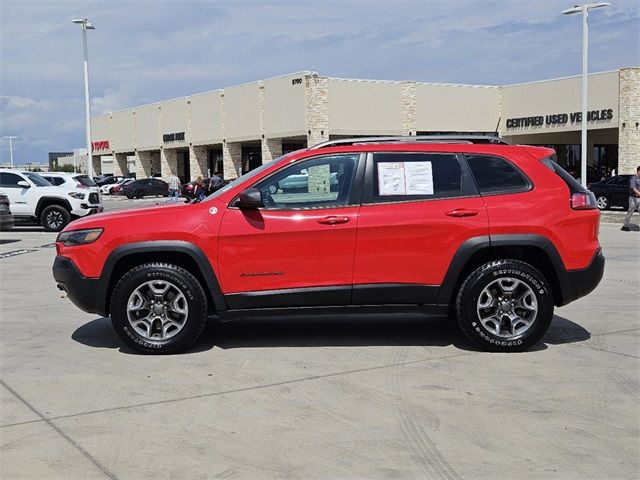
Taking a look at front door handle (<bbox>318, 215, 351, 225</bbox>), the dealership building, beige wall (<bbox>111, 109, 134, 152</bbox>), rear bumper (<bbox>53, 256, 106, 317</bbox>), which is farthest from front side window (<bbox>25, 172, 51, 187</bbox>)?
beige wall (<bbox>111, 109, 134, 152</bbox>)

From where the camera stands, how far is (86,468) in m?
4.21

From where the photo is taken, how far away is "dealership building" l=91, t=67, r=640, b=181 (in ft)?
138

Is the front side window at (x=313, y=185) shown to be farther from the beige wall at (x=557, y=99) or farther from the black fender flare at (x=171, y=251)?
the beige wall at (x=557, y=99)

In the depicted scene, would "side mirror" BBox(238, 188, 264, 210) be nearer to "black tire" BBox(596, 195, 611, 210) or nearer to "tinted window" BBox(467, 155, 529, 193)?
"tinted window" BBox(467, 155, 529, 193)

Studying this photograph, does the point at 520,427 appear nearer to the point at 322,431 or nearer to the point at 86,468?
the point at 322,431

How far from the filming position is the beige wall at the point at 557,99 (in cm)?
4181

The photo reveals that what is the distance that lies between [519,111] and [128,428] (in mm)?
46815

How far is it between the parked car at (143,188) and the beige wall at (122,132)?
61.0ft

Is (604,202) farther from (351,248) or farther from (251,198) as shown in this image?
(251,198)

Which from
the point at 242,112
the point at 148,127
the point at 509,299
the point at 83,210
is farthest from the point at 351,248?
the point at 148,127

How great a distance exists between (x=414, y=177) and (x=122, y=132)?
70.5 meters

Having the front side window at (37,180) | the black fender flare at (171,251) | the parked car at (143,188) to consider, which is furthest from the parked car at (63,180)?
the parked car at (143,188)

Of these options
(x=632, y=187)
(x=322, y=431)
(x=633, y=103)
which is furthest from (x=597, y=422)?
(x=633, y=103)

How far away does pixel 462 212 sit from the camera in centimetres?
664
